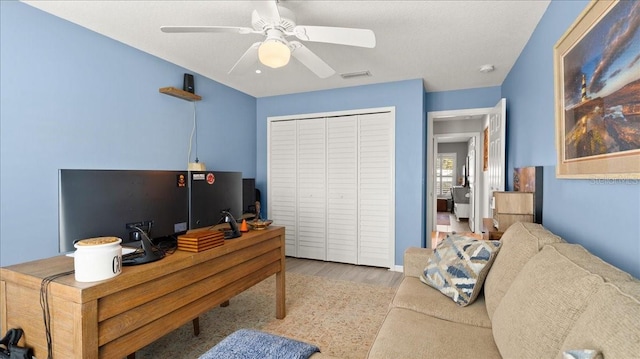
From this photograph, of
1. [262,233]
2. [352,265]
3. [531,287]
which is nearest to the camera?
[531,287]

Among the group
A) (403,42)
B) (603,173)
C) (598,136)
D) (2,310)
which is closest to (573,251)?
(603,173)

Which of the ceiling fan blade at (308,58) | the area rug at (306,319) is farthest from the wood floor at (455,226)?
the ceiling fan blade at (308,58)

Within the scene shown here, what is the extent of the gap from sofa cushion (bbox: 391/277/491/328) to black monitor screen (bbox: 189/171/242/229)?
4.29 ft

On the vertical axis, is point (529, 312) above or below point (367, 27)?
below

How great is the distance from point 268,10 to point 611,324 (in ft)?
6.25

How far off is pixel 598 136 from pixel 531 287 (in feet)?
2.56

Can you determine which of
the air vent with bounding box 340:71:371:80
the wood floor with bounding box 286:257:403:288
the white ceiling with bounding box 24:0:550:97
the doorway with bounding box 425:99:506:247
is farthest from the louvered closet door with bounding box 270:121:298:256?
the doorway with bounding box 425:99:506:247

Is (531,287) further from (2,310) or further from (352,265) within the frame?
(352,265)

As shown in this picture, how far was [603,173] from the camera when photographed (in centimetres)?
127

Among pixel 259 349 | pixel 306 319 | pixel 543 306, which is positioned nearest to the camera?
pixel 543 306

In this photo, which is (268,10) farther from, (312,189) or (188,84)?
(312,189)

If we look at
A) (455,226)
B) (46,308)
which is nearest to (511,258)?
(46,308)

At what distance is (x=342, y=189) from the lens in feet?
13.6

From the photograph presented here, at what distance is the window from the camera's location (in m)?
10.6
